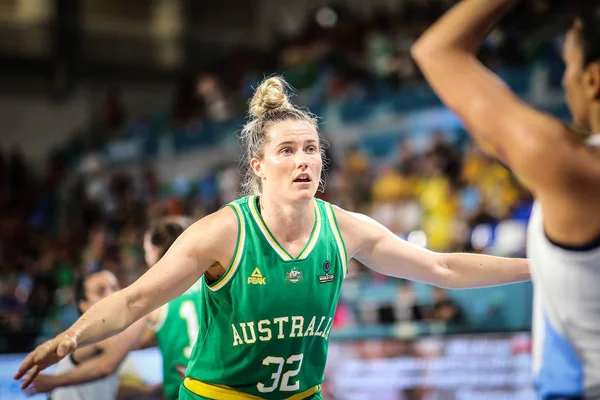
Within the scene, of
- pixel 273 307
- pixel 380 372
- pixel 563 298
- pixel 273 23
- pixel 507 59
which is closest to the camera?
pixel 563 298

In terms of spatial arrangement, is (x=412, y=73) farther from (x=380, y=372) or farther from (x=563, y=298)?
(x=563, y=298)

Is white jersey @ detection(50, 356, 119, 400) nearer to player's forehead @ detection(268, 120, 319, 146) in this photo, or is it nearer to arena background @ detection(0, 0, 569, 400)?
arena background @ detection(0, 0, 569, 400)

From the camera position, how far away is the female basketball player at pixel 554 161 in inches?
82.2

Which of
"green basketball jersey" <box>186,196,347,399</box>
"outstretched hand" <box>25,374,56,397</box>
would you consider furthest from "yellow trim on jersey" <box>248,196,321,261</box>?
"outstretched hand" <box>25,374,56,397</box>

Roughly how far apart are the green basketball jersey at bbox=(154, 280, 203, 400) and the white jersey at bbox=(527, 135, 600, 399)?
2.47 meters

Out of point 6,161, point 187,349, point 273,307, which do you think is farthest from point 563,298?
point 6,161

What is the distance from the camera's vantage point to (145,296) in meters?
3.05

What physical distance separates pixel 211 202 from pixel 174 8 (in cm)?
1039

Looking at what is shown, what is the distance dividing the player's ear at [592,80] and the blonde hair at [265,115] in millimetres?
1541

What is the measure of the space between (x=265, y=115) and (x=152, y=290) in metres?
0.98

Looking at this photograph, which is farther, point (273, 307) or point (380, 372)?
point (380, 372)

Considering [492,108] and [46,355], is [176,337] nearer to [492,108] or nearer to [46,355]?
[46,355]

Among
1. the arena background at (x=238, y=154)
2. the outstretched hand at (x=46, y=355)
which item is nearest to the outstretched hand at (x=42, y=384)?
the outstretched hand at (x=46, y=355)

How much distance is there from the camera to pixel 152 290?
3.07 m
